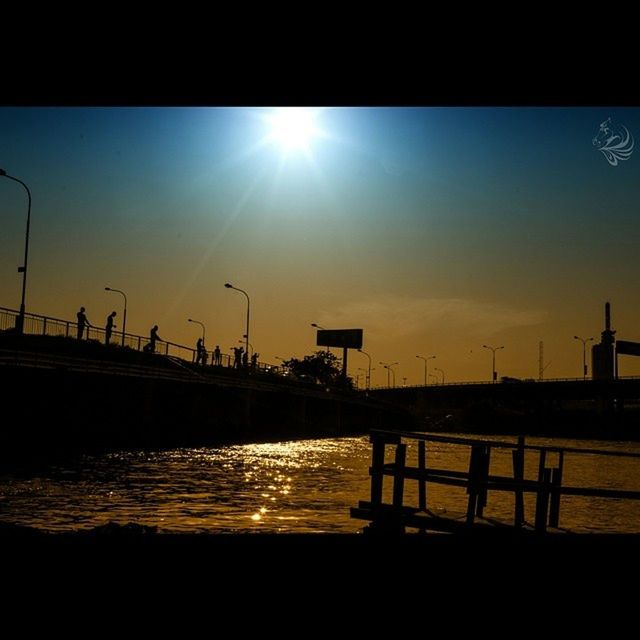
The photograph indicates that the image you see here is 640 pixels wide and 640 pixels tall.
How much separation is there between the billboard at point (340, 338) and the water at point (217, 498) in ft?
393

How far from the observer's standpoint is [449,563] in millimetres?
8039

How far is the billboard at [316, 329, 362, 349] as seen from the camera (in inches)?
6442

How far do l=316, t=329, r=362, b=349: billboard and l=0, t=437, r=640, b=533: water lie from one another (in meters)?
120

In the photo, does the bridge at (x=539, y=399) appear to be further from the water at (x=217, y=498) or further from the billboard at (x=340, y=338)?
the water at (x=217, y=498)

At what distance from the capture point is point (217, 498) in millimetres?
26094

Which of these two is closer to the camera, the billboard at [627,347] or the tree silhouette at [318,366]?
the billboard at [627,347]

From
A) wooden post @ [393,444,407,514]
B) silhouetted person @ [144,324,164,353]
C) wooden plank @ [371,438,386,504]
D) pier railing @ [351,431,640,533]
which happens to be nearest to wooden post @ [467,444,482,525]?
pier railing @ [351,431,640,533]

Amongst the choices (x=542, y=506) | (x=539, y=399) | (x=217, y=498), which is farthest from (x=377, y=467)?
(x=539, y=399)

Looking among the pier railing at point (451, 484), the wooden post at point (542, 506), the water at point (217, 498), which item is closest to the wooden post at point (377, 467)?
the pier railing at point (451, 484)

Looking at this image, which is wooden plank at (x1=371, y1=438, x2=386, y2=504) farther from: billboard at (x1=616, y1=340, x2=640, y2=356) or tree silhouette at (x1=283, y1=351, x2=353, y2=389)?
tree silhouette at (x1=283, y1=351, x2=353, y2=389)

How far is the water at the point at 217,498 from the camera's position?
65.8 feet

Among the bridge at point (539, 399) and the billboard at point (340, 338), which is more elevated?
the billboard at point (340, 338)

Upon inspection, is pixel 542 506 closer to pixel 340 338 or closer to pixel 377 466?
pixel 377 466
